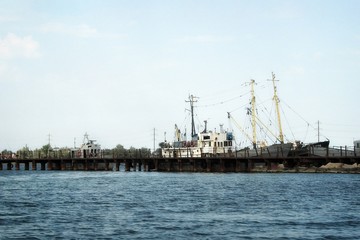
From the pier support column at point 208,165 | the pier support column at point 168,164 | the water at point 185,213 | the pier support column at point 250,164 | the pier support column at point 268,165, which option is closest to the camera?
the water at point 185,213

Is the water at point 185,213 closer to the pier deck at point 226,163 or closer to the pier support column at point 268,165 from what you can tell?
the pier deck at point 226,163

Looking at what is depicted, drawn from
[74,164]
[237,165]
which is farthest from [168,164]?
[74,164]

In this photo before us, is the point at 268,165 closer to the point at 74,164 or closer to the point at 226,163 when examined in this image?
the point at 226,163

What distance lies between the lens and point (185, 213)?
42.5 m

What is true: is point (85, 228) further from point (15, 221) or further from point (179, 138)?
point (179, 138)

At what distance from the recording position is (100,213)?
4291cm

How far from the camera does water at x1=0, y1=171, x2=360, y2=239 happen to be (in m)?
33.7

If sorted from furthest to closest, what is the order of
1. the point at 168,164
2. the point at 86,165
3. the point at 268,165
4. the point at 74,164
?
Answer: 1. the point at 74,164
2. the point at 86,165
3. the point at 168,164
4. the point at 268,165

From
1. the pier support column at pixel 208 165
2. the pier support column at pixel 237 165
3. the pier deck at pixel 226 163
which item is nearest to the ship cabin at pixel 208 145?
the pier deck at pixel 226 163

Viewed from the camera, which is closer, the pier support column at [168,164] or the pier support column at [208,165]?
the pier support column at [208,165]

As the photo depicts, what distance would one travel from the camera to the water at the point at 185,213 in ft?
111

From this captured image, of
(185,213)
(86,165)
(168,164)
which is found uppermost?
(168,164)

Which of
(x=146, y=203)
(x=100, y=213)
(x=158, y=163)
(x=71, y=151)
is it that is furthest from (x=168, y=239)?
(x=71, y=151)

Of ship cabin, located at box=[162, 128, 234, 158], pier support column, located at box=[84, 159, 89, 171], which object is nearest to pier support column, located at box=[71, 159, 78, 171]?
pier support column, located at box=[84, 159, 89, 171]
